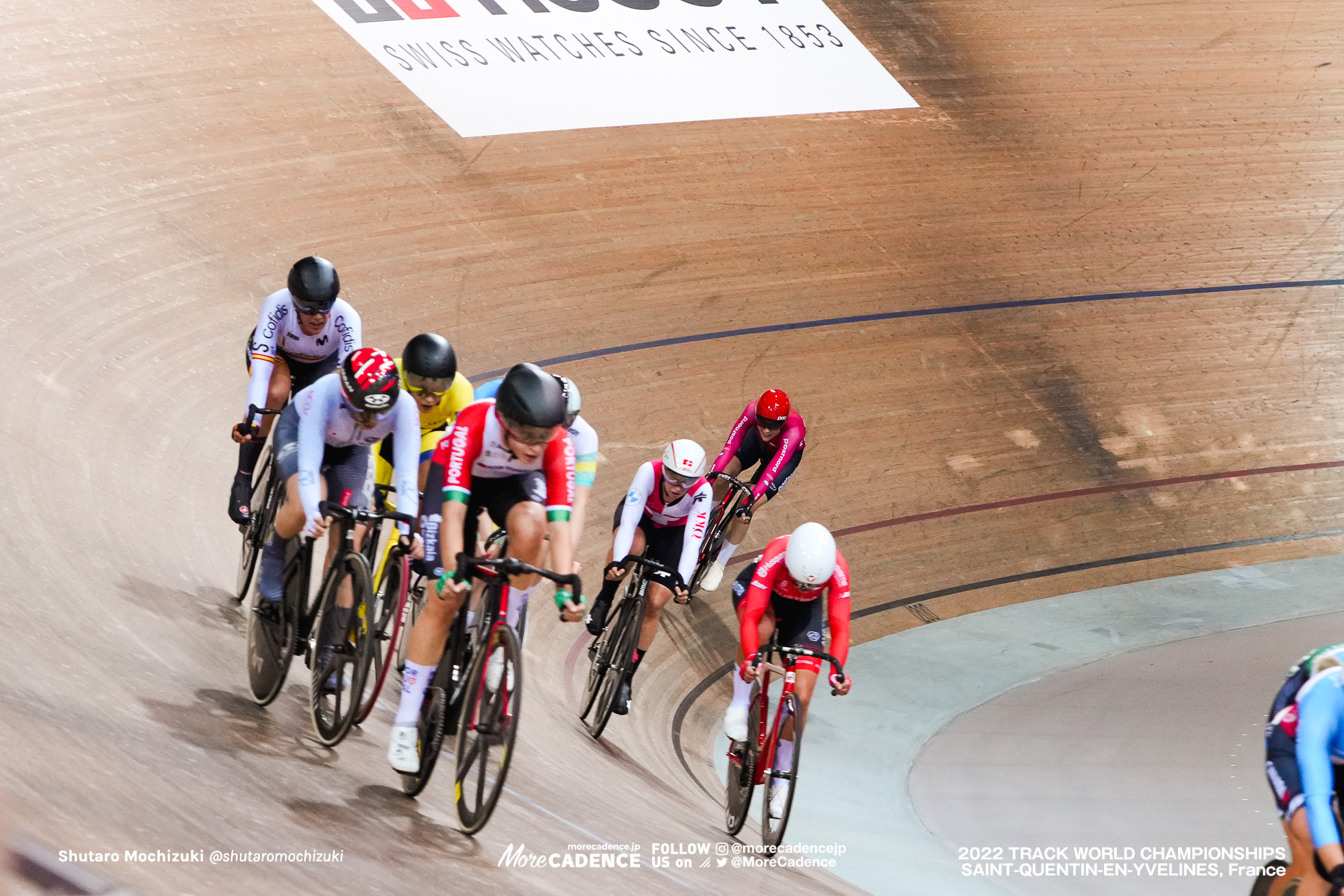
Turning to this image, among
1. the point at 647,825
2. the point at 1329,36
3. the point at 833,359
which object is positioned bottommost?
the point at 647,825

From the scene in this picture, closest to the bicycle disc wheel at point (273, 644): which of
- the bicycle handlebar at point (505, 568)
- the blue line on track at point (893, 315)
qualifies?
the bicycle handlebar at point (505, 568)

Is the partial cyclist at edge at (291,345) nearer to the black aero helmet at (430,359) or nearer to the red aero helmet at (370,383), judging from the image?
the black aero helmet at (430,359)

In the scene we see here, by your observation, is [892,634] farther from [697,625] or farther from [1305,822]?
[1305,822]

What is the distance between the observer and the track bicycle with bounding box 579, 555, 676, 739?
481 cm

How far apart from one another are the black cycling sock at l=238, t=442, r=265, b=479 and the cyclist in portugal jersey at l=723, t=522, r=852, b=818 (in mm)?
1699

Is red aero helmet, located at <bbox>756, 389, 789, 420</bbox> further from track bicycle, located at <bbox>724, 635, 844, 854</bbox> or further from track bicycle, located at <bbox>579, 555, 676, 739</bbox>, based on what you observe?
track bicycle, located at <bbox>724, 635, 844, 854</bbox>

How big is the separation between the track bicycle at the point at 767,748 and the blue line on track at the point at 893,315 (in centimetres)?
296

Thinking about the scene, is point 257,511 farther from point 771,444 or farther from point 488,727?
point 771,444

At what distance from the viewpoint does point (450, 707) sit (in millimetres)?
3180

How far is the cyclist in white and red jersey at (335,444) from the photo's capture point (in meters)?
3.17

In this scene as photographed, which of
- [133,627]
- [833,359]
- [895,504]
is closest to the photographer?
[133,627]

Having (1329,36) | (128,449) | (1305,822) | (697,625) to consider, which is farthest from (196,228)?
(1329,36)

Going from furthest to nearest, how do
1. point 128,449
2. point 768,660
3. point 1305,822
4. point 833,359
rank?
point 833,359 < point 128,449 < point 768,660 < point 1305,822

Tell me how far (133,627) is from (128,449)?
148 centimetres
